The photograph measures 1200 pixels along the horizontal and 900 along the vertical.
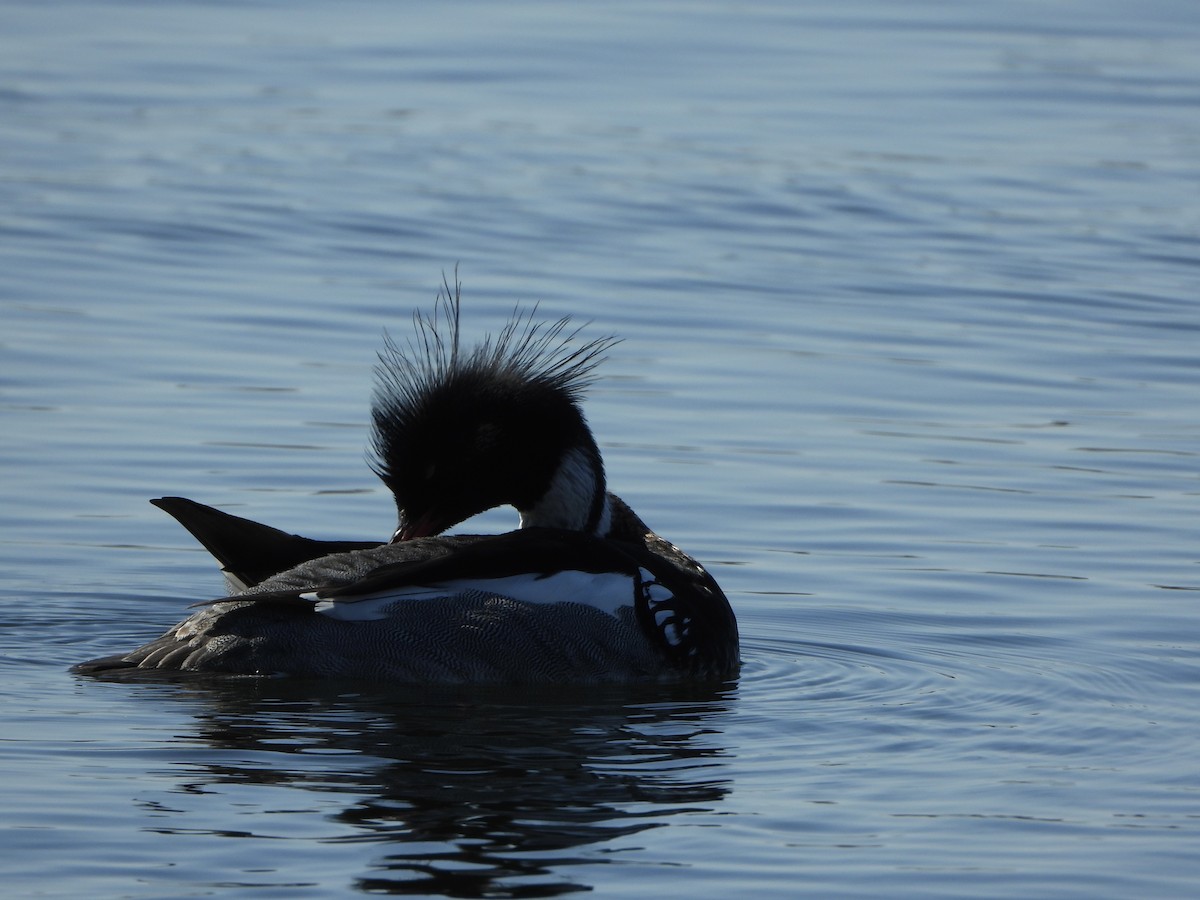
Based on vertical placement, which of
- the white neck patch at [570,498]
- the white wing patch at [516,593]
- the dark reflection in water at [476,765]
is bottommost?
the dark reflection in water at [476,765]

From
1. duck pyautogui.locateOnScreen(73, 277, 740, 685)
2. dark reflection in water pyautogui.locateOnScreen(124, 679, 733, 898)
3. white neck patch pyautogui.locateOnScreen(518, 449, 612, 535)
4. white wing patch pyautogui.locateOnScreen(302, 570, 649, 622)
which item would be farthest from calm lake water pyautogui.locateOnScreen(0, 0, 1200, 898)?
white neck patch pyautogui.locateOnScreen(518, 449, 612, 535)

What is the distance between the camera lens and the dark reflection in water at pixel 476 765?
20.8 ft

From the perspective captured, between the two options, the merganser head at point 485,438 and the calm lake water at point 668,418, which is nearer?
the calm lake water at point 668,418

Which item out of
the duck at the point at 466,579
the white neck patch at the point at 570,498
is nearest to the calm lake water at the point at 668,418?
the duck at the point at 466,579

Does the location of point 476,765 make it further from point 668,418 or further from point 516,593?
point 668,418

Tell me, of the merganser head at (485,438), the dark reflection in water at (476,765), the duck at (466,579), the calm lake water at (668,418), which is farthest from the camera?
the merganser head at (485,438)

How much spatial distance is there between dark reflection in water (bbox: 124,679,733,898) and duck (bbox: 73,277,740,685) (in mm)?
118

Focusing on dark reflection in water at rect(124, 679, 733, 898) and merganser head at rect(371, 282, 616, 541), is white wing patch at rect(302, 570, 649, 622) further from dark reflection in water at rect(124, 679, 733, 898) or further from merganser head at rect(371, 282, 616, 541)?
merganser head at rect(371, 282, 616, 541)

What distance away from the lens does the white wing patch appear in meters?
8.20

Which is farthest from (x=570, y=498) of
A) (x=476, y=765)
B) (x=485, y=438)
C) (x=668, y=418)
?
(x=668, y=418)

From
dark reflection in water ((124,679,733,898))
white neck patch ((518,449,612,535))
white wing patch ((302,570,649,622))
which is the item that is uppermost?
white neck patch ((518,449,612,535))

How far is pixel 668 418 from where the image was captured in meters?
13.0

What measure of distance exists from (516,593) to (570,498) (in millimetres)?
897

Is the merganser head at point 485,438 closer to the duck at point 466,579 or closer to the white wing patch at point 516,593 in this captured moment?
the duck at point 466,579
